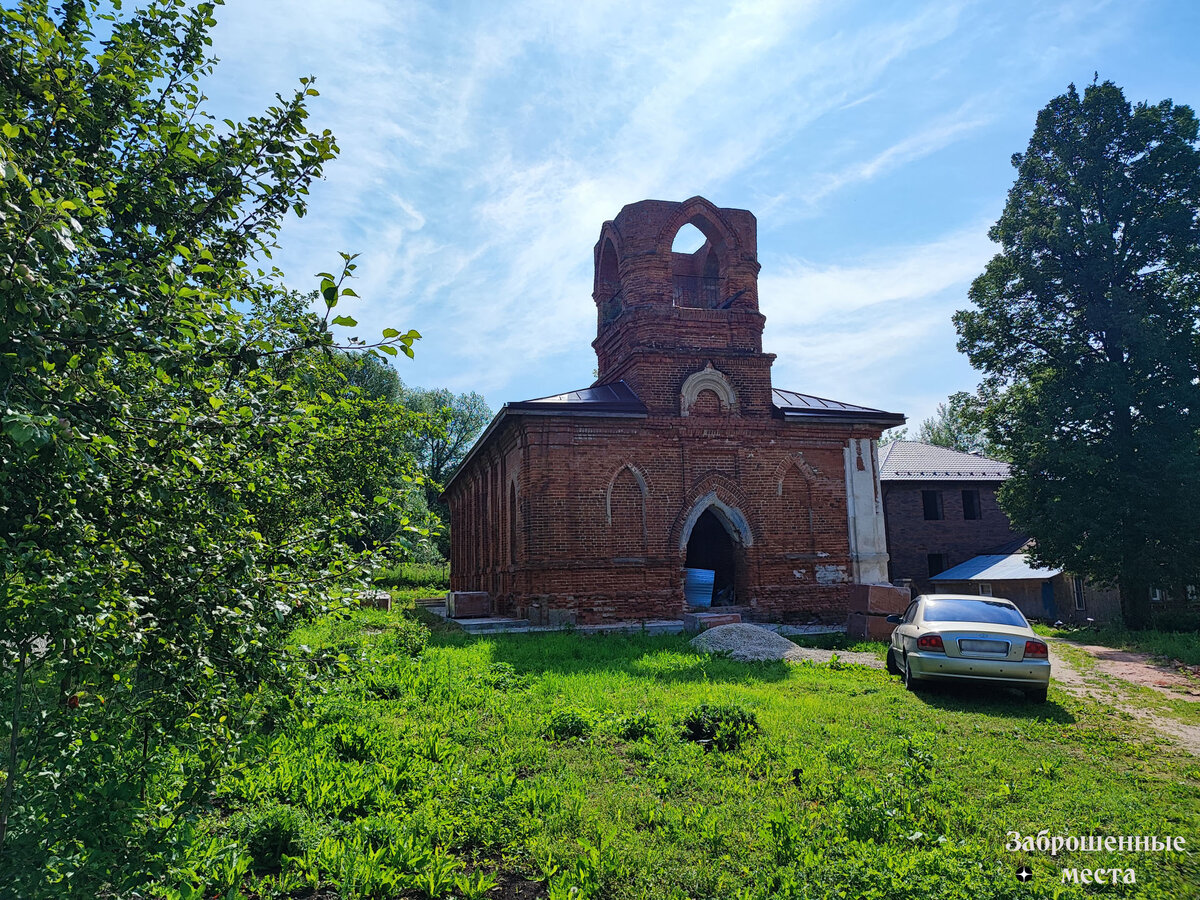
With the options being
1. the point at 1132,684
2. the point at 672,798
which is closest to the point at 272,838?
the point at 672,798

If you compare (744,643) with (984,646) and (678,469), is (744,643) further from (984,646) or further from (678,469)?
(678,469)

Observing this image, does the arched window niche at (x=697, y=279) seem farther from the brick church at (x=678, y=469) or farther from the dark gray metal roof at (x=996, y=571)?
the dark gray metal roof at (x=996, y=571)

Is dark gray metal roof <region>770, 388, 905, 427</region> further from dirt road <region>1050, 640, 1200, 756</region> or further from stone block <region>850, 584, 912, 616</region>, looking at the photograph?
dirt road <region>1050, 640, 1200, 756</region>

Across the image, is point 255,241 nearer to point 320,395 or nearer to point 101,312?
point 320,395

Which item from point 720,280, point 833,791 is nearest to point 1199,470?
point 720,280

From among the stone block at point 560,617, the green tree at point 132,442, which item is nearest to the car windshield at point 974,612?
the stone block at point 560,617

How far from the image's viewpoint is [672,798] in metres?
5.41

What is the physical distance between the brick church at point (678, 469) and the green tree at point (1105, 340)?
5.69 metres

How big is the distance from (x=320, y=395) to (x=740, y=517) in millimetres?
15601

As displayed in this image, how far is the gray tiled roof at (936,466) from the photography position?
31.4 m

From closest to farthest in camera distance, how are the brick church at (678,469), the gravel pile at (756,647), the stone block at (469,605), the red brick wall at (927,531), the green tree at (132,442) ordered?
the green tree at (132,442) → the gravel pile at (756,647) → the brick church at (678,469) → the stone block at (469,605) → the red brick wall at (927,531)

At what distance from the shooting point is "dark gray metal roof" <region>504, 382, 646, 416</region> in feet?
53.5

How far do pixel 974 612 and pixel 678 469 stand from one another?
8597 mm

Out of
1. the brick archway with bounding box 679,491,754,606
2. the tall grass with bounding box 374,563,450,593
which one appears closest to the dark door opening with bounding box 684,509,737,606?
the brick archway with bounding box 679,491,754,606
